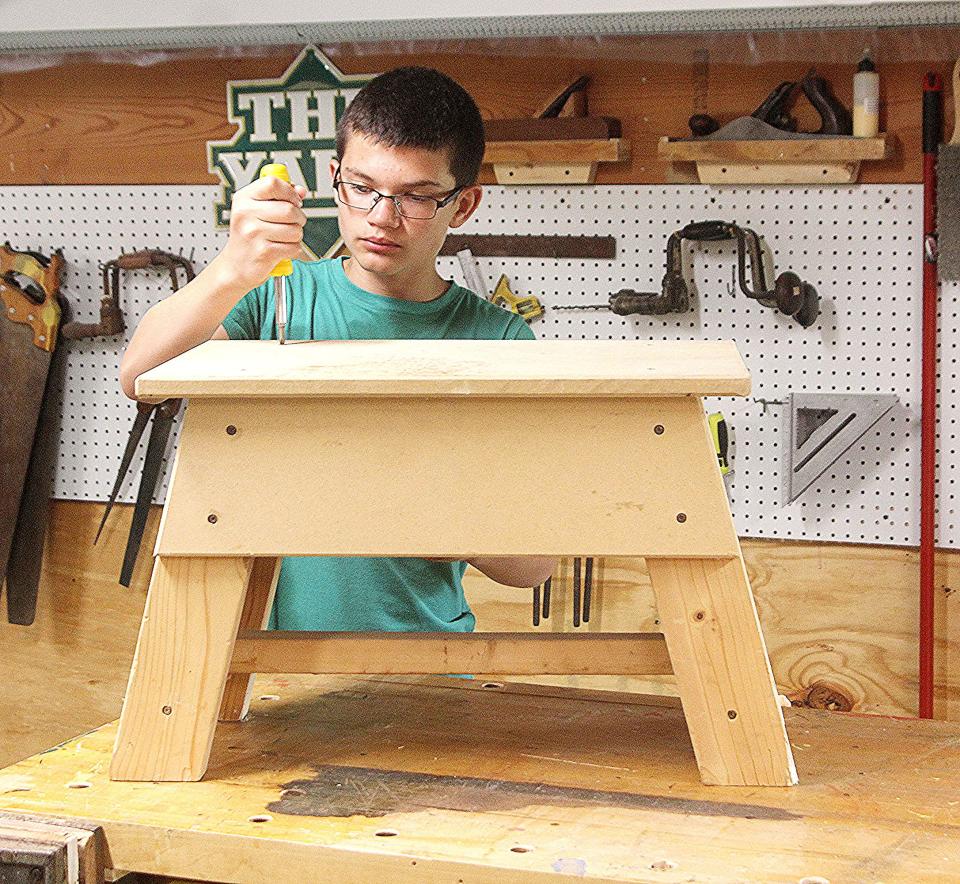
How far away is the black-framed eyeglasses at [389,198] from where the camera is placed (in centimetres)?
157

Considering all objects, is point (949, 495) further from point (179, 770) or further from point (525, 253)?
point (179, 770)

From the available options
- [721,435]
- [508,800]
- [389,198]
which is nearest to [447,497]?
[508,800]

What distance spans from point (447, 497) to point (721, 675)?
30cm

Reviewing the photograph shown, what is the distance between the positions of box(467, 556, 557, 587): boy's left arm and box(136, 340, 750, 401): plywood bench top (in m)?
0.58

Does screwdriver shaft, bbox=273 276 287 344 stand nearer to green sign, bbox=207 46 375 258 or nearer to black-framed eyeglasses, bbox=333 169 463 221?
black-framed eyeglasses, bbox=333 169 463 221

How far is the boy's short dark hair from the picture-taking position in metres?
1.58

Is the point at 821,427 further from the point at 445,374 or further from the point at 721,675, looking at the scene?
the point at 445,374

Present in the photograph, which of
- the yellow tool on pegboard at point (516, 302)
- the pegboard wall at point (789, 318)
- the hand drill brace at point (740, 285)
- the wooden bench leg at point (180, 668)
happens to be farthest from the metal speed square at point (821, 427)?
the wooden bench leg at point (180, 668)

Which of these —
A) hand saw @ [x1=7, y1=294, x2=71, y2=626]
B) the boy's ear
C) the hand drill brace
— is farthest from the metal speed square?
hand saw @ [x1=7, y1=294, x2=71, y2=626]

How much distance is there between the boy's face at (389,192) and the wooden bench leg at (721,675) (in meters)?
0.61

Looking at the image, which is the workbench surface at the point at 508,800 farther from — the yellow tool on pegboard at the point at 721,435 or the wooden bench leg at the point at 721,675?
the yellow tool on pegboard at the point at 721,435

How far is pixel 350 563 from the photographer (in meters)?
1.76

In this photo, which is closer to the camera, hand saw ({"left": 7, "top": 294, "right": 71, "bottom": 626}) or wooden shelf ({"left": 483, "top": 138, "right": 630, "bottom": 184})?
wooden shelf ({"left": 483, "top": 138, "right": 630, "bottom": 184})

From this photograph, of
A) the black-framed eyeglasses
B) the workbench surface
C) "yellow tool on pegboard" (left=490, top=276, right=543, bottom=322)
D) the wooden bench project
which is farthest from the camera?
"yellow tool on pegboard" (left=490, top=276, right=543, bottom=322)
